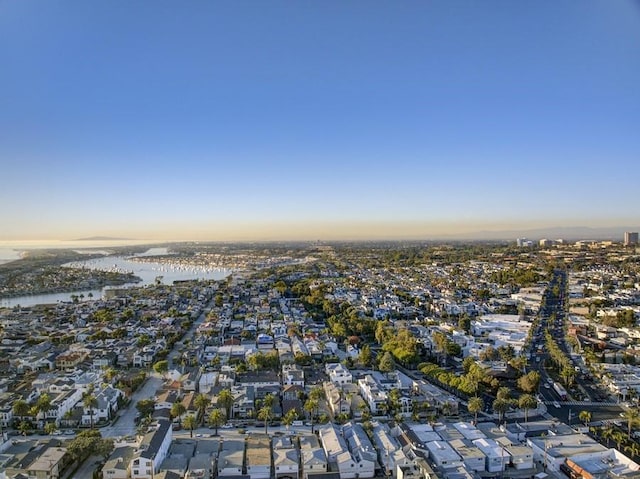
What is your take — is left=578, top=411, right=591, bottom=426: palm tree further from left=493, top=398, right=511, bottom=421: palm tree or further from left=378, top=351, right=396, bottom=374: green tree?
left=378, top=351, right=396, bottom=374: green tree

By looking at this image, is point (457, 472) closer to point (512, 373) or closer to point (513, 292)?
point (512, 373)

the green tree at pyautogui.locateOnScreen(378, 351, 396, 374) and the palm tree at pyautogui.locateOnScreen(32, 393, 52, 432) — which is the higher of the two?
the palm tree at pyautogui.locateOnScreen(32, 393, 52, 432)

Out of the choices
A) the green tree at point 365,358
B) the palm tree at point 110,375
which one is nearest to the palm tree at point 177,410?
the palm tree at point 110,375

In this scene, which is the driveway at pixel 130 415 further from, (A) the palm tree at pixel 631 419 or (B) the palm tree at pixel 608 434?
(A) the palm tree at pixel 631 419

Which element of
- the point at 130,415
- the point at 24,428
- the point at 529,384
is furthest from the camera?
the point at 529,384

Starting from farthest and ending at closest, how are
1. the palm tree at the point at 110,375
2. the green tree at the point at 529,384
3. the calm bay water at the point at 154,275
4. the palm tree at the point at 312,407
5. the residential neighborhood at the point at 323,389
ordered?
the calm bay water at the point at 154,275 → the palm tree at the point at 110,375 → the green tree at the point at 529,384 → the palm tree at the point at 312,407 → the residential neighborhood at the point at 323,389

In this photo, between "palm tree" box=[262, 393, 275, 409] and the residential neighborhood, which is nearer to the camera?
the residential neighborhood

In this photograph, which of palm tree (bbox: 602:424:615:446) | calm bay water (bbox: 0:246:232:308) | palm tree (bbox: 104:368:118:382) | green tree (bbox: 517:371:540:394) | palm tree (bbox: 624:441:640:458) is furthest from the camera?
calm bay water (bbox: 0:246:232:308)

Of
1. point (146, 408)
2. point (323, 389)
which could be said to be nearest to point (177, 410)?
point (146, 408)

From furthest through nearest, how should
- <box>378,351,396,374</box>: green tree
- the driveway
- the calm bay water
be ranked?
the calm bay water < <box>378,351,396,374</box>: green tree < the driveway

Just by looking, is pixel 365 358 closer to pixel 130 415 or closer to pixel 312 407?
pixel 312 407

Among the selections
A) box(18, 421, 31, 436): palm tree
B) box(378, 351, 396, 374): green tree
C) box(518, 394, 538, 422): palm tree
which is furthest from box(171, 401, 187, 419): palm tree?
box(518, 394, 538, 422): palm tree
